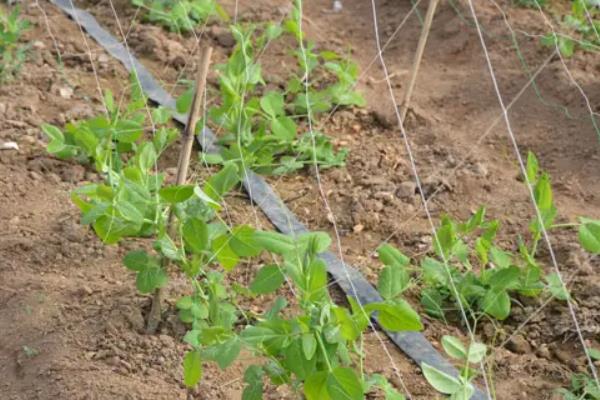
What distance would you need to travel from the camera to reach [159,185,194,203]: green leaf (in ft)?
6.59

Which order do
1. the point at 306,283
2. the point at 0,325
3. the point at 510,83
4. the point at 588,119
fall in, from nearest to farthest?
the point at 306,283
the point at 0,325
the point at 588,119
the point at 510,83

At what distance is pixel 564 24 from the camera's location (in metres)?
3.96

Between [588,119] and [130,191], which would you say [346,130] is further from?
[130,191]

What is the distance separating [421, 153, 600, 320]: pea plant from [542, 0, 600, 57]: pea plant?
3.83ft

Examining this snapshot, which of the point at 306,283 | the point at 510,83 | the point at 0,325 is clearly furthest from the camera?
the point at 510,83

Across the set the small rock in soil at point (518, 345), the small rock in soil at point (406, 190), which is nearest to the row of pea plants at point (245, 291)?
the small rock in soil at point (518, 345)

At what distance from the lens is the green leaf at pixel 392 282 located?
1985mm

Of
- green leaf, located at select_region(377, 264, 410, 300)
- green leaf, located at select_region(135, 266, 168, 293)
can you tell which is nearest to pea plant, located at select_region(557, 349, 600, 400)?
green leaf, located at select_region(377, 264, 410, 300)

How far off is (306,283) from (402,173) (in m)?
1.47

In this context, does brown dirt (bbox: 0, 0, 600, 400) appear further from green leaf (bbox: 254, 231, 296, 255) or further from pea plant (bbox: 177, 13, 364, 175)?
green leaf (bbox: 254, 231, 296, 255)

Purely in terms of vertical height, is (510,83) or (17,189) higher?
(510,83)

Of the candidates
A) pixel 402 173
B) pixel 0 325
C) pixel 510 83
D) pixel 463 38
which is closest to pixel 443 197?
pixel 402 173

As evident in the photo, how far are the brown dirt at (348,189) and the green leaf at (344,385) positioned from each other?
514 millimetres

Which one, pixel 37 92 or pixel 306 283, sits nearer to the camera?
pixel 306 283
